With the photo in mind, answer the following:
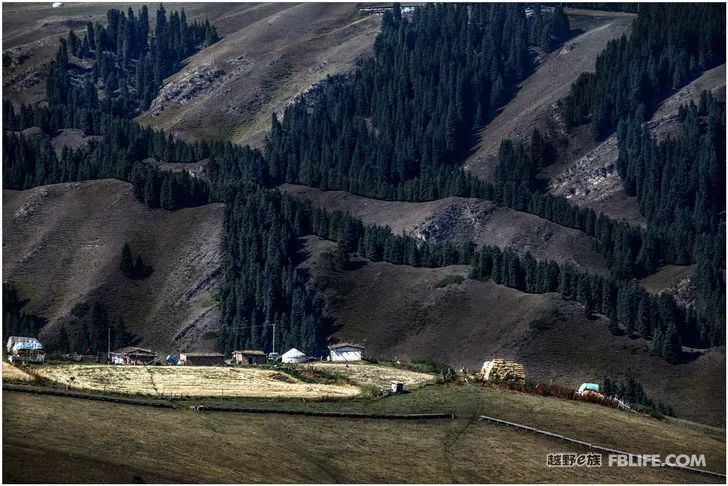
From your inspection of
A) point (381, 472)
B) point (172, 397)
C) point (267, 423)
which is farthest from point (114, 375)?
point (381, 472)

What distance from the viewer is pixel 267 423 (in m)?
105

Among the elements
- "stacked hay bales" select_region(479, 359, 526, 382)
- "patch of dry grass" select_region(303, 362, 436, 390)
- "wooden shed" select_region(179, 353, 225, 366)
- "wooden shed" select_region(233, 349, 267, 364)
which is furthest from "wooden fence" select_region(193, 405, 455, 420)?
"wooden shed" select_region(233, 349, 267, 364)

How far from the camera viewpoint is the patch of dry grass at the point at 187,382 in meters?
117

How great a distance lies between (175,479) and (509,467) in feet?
82.8

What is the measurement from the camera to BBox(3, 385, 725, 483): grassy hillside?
8406cm

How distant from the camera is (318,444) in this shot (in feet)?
325

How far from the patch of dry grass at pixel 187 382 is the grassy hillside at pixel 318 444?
→ 5.88 metres

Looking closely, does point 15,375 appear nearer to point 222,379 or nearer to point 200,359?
point 222,379

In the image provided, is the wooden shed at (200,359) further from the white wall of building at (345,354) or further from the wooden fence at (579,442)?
the wooden fence at (579,442)

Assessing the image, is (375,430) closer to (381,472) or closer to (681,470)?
(381,472)

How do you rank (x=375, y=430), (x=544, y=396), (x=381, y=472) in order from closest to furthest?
1. (x=381, y=472)
2. (x=375, y=430)
3. (x=544, y=396)

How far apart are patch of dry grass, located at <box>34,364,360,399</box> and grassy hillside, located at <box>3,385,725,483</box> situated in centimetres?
588

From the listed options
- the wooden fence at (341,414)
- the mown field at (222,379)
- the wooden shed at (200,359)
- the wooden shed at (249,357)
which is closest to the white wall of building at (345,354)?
the wooden shed at (249,357)

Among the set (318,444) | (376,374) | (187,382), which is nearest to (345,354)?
(376,374)
